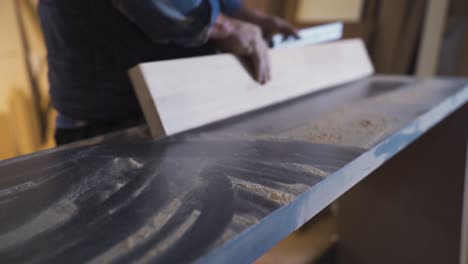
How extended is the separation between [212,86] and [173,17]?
134 millimetres

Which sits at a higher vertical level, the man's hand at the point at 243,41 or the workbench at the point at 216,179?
the man's hand at the point at 243,41

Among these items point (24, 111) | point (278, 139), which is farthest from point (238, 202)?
point (24, 111)

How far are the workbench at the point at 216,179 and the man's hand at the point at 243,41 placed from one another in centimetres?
10

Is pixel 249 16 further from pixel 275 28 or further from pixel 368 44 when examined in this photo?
pixel 368 44

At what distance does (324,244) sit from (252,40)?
879 mm

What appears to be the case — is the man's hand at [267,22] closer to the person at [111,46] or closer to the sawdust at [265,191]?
the person at [111,46]

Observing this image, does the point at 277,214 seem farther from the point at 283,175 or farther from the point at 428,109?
the point at 428,109

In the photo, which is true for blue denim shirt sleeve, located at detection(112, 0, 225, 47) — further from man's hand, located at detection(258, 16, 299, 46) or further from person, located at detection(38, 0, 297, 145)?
man's hand, located at detection(258, 16, 299, 46)

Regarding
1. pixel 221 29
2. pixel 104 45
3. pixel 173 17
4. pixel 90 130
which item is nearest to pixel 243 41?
pixel 221 29

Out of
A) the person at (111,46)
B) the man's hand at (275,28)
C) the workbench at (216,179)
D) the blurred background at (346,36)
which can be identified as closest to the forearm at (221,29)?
the person at (111,46)

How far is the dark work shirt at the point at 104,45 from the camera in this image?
1.82 ft

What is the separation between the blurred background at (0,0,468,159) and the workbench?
62 centimetres

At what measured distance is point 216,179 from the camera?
1.19 ft

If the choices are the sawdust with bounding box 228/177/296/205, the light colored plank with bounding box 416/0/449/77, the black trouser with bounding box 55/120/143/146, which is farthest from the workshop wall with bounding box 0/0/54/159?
the light colored plank with bounding box 416/0/449/77
